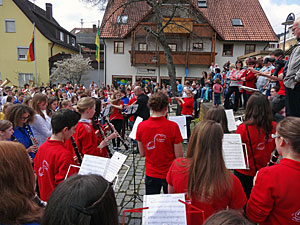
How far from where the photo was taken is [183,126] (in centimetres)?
427

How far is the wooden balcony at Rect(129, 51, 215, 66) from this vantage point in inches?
899

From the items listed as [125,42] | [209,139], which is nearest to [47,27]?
[125,42]

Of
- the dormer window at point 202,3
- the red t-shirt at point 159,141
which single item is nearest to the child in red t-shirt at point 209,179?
the red t-shirt at point 159,141

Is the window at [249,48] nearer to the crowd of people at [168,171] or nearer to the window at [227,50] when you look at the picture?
the window at [227,50]

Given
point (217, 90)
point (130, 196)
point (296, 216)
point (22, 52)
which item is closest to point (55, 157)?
point (296, 216)

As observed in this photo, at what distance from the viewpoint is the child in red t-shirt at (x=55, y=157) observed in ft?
7.26

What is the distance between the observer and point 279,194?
155cm

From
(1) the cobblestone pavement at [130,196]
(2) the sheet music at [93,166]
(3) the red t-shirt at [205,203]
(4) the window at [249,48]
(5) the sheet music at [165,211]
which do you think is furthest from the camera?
(4) the window at [249,48]

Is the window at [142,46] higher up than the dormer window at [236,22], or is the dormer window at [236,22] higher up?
the dormer window at [236,22]

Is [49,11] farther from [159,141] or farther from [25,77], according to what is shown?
[159,141]

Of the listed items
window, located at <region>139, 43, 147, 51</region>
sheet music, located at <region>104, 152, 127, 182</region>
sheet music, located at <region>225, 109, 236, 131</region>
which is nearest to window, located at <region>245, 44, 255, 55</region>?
window, located at <region>139, 43, 147, 51</region>

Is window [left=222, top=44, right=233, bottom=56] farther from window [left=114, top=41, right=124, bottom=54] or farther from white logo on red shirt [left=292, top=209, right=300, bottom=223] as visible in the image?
white logo on red shirt [left=292, top=209, right=300, bottom=223]

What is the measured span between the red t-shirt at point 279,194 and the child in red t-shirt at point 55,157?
1.77 m

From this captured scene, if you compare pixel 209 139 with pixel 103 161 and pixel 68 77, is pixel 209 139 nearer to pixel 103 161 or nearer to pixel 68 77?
pixel 103 161
